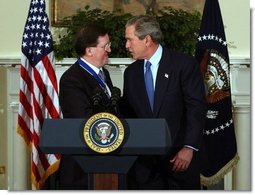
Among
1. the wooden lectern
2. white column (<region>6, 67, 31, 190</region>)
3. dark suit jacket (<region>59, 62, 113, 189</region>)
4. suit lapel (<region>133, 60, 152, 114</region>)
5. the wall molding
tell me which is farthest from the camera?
white column (<region>6, 67, 31, 190</region>)

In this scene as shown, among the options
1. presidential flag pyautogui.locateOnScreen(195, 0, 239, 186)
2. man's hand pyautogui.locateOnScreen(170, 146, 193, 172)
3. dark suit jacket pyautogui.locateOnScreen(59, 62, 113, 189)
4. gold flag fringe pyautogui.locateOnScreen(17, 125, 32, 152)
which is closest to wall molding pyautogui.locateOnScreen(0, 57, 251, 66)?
presidential flag pyautogui.locateOnScreen(195, 0, 239, 186)

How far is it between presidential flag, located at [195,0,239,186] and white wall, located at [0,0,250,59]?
0.55 m

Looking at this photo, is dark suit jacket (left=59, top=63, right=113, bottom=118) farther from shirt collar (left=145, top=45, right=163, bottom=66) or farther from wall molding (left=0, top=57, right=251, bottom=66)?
wall molding (left=0, top=57, right=251, bottom=66)

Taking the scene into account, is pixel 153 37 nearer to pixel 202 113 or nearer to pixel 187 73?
pixel 187 73

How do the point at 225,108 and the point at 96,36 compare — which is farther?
the point at 225,108

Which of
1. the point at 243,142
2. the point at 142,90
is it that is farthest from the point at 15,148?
the point at 142,90

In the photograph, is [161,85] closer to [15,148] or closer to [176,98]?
[176,98]

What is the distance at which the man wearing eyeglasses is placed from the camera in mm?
3549

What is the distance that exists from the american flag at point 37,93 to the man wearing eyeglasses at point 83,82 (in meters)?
1.06

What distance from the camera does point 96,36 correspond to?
3791 mm

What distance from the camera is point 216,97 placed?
16.6ft

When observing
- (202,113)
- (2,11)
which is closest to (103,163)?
(202,113)

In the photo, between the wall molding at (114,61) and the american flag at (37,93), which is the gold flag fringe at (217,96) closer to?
the wall molding at (114,61)

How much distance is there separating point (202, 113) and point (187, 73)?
0.25 m
